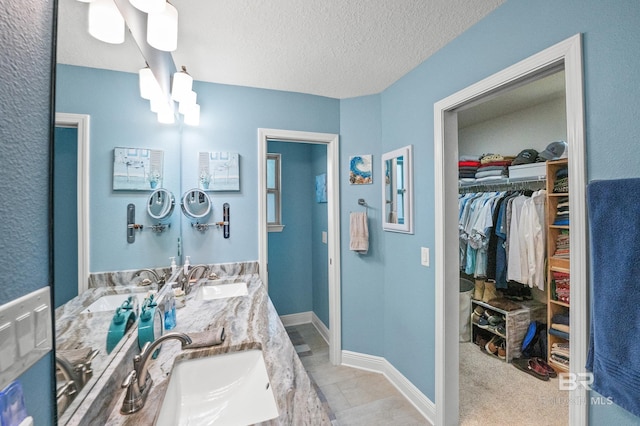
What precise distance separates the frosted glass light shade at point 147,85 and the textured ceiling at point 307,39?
0.12 feet

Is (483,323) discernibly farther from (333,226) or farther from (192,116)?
(192,116)

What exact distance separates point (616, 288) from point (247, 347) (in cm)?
137

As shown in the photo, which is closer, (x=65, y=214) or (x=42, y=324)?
(x=42, y=324)

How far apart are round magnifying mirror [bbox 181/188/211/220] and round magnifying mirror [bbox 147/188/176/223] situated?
0.83 feet

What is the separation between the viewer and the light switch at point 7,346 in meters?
0.41

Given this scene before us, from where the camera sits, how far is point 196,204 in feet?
6.73

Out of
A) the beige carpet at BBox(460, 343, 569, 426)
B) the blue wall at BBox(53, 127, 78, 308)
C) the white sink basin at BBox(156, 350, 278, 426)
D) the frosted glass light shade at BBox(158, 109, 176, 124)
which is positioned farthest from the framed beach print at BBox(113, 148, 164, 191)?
the beige carpet at BBox(460, 343, 569, 426)

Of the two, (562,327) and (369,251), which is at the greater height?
(369,251)

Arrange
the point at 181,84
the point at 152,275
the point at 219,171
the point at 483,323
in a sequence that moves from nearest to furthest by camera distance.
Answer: the point at 152,275
the point at 181,84
the point at 219,171
the point at 483,323

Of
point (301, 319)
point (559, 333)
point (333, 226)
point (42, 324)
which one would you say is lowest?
point (301, 319)

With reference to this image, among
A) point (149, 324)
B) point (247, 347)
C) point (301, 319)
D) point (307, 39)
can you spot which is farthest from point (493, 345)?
point (307, 39)

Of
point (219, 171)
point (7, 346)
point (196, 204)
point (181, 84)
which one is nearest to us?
point (7, 346)

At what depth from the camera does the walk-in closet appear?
84.0 inches

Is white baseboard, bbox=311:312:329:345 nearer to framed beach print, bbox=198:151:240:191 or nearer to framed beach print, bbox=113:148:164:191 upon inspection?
framed beach print, bbox=198:151:240:191
